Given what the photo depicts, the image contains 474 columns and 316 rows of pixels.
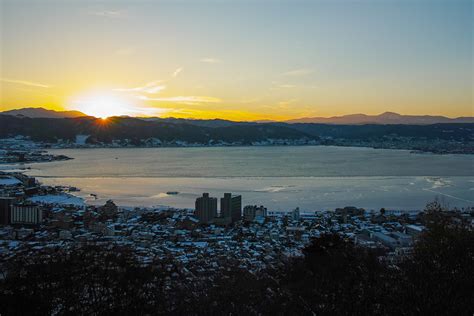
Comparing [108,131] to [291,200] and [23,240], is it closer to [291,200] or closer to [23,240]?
[291,200]

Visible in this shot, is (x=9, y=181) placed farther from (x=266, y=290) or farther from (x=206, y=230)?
(x=266, y=290)

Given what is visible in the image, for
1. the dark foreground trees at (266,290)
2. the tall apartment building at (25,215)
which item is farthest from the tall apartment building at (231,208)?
the dark foreground trees at (266,290)

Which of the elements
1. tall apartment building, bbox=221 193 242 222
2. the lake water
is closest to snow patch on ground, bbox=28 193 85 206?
the lake water

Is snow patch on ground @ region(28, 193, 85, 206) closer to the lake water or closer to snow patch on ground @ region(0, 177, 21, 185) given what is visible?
the lake water

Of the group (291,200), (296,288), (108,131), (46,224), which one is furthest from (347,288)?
(108,131)

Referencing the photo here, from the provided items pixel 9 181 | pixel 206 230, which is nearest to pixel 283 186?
pixel 206 230
